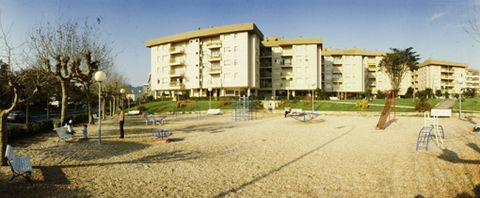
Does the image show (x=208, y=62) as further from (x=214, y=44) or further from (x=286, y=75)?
(x=286, y=75)

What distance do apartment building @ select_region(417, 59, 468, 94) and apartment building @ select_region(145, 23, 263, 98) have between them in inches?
2196

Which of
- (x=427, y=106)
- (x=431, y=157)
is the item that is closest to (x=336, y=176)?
(x=431, y=157)

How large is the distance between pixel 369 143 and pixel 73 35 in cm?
1766

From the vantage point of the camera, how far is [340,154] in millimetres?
8914

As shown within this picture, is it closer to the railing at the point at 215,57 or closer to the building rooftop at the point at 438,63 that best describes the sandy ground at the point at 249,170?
the railing at the point at 215,57

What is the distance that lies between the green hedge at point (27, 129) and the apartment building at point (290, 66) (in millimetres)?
46444

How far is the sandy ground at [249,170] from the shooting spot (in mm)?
5406

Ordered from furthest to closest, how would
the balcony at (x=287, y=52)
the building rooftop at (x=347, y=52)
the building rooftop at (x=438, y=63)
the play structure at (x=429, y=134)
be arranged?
the building rooftop at (x=438, y=63), the building rooftop at (x=347, y=52), the balcony at (x=287, y=52), the play structure at (x=429, y=134)

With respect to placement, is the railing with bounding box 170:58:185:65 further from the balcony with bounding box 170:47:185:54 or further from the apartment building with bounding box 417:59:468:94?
the apartment building with bounding box 417:59:468:94

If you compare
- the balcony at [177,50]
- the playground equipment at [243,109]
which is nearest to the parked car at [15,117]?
the playground equipment at [243,109]

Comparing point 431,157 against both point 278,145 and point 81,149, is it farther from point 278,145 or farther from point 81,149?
point 81,149

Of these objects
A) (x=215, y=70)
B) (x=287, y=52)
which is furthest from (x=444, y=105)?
(x=215, y=70)

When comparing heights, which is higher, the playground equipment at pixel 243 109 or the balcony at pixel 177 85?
the balcony at pixel 177 85

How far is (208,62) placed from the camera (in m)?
54.2
